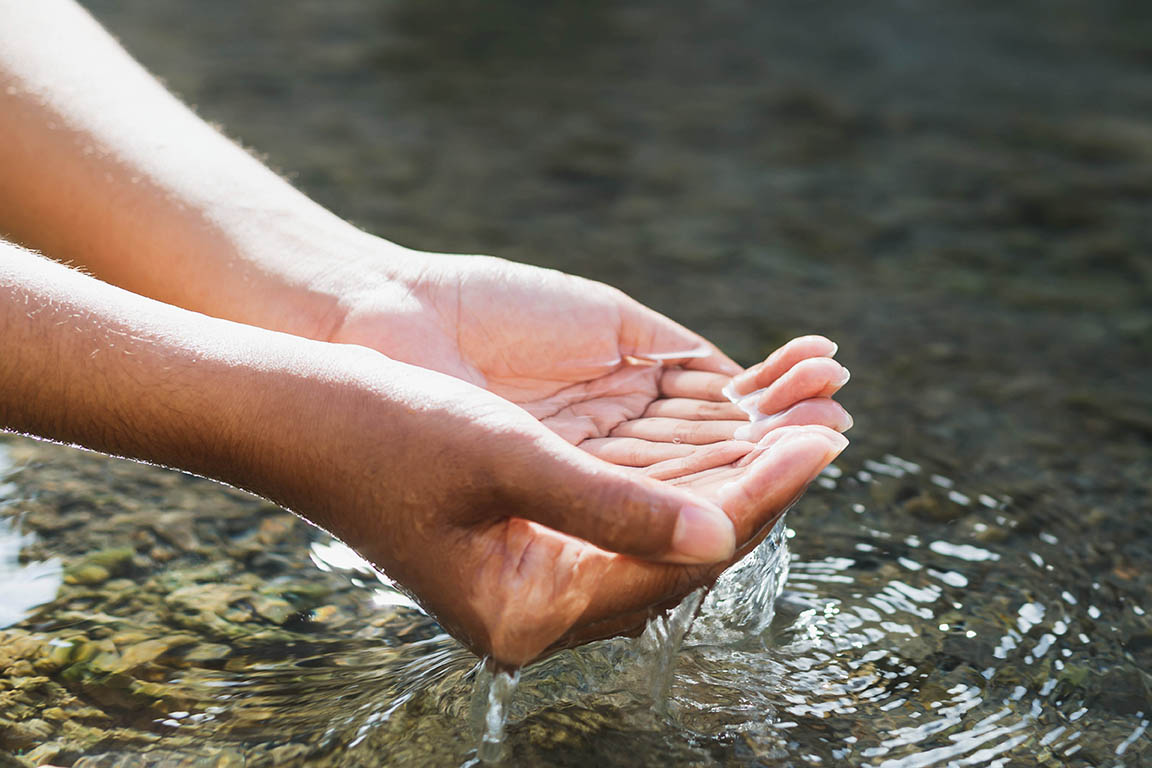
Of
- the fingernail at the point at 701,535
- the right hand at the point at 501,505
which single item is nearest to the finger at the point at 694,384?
the right hand at the point at 501,505

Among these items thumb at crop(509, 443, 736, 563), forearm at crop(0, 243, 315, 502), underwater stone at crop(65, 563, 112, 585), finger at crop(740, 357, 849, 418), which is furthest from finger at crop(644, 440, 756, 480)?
underwater stone at crop(65, 563, 112, 585)

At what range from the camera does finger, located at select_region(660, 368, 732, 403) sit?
88.4 inches

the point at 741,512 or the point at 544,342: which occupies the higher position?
the point at 544,342

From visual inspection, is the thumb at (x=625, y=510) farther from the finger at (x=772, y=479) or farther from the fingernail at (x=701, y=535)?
the finger at (x=772, y=479)

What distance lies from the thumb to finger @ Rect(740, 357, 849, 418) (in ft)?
1.55

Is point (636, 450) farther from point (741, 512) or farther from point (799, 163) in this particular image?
point (799, 163)

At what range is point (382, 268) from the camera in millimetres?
2418

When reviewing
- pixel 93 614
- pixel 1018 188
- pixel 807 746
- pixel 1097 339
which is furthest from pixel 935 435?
pixel 1018 188

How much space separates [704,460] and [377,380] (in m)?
0.59

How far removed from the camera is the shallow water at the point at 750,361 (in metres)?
1.93

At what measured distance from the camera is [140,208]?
248cm

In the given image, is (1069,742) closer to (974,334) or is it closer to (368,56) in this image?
(974,334)

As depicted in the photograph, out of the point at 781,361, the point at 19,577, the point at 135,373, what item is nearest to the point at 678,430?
the point at 781,361

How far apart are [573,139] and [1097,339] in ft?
8.97
